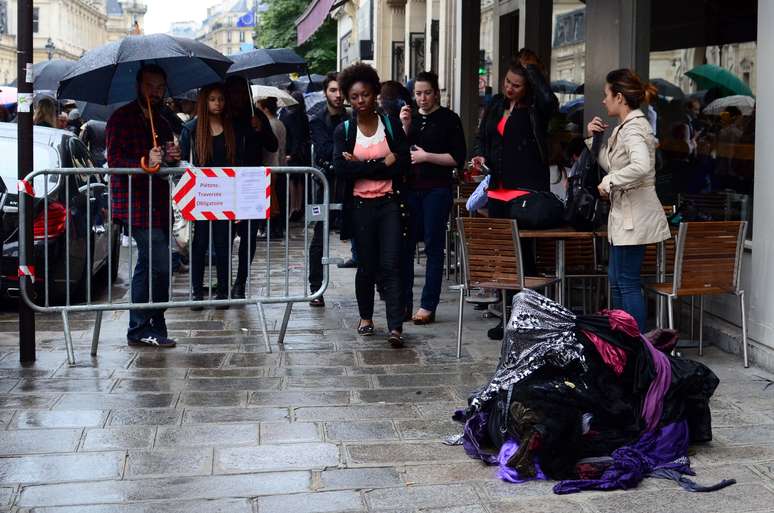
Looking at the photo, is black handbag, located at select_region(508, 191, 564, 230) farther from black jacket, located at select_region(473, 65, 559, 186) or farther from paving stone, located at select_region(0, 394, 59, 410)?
paving stone, located at select_region(0, 394, 59, 410)

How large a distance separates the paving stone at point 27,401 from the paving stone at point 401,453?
71.7 inches

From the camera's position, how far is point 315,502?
16.0 ft

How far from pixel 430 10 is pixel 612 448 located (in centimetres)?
1568

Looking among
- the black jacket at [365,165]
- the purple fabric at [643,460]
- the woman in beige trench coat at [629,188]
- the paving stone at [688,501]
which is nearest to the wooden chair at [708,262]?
the woman in beige trench coat at [629,188]

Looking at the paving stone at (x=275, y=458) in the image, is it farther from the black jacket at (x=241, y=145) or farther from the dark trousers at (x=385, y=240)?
the black jacket at (x=241, y=145)

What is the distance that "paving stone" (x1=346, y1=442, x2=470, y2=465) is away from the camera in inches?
215

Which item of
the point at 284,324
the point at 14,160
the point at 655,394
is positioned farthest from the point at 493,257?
the point at 14,160

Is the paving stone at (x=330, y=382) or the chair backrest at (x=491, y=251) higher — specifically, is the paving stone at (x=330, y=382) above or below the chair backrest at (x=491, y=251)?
below

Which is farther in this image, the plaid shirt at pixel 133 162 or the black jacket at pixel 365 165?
the black jacket at pixel 365 165

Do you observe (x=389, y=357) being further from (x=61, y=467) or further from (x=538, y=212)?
(x=61, y=467)

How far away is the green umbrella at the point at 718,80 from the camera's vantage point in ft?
27.4

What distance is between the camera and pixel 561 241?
794 centimetres

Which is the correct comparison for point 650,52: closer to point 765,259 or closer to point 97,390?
point 765,259

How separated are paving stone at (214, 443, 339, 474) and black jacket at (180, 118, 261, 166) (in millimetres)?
4161
